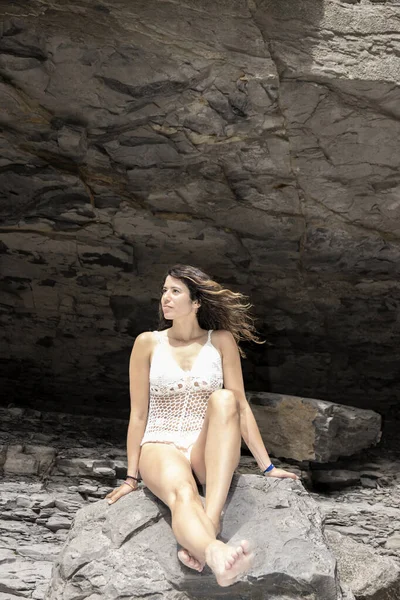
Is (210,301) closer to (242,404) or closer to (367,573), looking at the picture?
(242,404)

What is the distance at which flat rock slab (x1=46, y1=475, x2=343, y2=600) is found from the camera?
2.44 m

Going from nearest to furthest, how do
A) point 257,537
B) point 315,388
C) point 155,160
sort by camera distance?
point 257,537, point 155,160, point 315,388

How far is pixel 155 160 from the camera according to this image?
14.7 feet

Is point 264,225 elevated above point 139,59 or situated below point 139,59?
below

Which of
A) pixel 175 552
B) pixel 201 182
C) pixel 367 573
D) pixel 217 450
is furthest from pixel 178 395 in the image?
pixel 201 182

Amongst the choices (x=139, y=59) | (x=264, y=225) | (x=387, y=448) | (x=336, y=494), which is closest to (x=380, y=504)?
(x=336, y=494)

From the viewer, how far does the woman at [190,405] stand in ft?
8.73

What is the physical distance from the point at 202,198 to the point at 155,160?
0.41m

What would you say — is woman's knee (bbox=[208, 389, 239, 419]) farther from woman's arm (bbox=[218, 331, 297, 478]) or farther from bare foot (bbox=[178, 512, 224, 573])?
bare foot (bbox=[178, 512, 224, 573])

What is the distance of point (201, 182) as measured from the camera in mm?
4613

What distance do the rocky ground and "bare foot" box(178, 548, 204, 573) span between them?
798 millimetres

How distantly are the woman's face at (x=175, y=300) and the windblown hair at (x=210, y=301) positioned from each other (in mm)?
20

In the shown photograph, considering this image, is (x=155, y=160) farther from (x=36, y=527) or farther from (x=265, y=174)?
(x=36, y=527)

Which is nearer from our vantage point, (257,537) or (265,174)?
(257,537)
